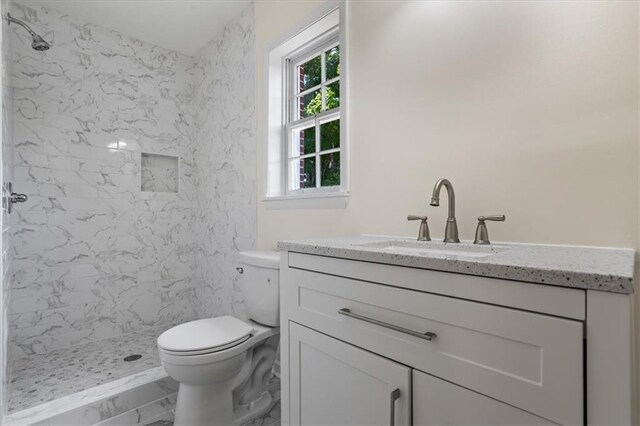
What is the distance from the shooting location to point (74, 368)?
7.12ft

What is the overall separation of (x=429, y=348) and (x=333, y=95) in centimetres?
160

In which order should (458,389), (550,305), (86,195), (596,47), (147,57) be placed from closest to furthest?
(550,305)
(458,389)
(596,47)
(86,195)
(147,57)

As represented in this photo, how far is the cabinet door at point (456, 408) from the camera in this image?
0.67 metres

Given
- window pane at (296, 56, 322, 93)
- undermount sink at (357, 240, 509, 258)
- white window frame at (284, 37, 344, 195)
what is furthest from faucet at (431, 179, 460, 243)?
window pane at (296, 56, 322, 93)

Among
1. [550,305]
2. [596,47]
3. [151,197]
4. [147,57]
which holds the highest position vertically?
[147,57]

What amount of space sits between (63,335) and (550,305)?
315 centimetres

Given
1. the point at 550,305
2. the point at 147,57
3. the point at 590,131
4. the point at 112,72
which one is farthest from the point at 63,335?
the point at 590,131

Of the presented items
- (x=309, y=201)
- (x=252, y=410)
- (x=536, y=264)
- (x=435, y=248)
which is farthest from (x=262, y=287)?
(x=536, y=264)

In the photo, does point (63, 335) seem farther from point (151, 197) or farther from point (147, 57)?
point (147, 57)

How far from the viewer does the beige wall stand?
0.93 m

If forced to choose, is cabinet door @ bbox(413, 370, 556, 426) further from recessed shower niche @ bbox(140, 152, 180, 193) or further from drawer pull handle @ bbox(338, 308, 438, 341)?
recessed shower niche @ bbox(140, 152, 180, 193)

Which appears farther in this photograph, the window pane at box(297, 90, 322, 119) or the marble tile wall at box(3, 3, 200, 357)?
the marble tile wall at box(3, 3, 200, 357)

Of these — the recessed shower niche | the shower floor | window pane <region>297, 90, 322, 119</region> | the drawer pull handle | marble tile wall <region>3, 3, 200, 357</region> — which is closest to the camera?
the drawer pull handle

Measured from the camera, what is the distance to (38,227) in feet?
7.89
